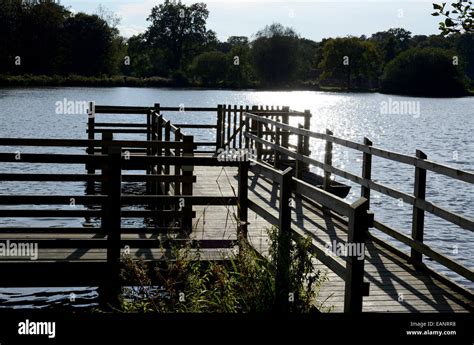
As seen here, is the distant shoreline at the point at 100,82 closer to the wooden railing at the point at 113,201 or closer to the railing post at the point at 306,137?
the railing post at the point at 306,137

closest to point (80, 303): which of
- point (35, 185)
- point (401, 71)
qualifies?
point (35, 185)

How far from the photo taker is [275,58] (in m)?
159

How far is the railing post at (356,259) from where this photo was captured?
21.5 feet

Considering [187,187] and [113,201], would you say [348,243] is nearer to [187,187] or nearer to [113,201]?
[113,201]

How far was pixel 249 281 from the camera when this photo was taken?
7.26m

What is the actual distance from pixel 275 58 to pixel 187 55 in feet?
73.6

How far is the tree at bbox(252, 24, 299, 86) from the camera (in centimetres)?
15812

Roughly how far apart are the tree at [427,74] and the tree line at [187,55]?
0.61ft

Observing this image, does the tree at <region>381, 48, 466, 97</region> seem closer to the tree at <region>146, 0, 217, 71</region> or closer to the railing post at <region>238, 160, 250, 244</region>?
the tree at <region>146, 0, 217, 71</region>

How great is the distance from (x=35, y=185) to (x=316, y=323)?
2156 centimetres

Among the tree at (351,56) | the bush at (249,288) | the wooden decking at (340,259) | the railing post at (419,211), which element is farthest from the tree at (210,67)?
the bush at (249,288)

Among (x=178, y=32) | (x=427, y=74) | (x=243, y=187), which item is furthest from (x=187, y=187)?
(x=178, y=32)

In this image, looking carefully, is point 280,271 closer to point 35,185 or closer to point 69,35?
point 35,185

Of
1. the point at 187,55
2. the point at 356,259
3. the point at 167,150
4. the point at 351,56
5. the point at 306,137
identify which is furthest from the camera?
the point at 351,56
